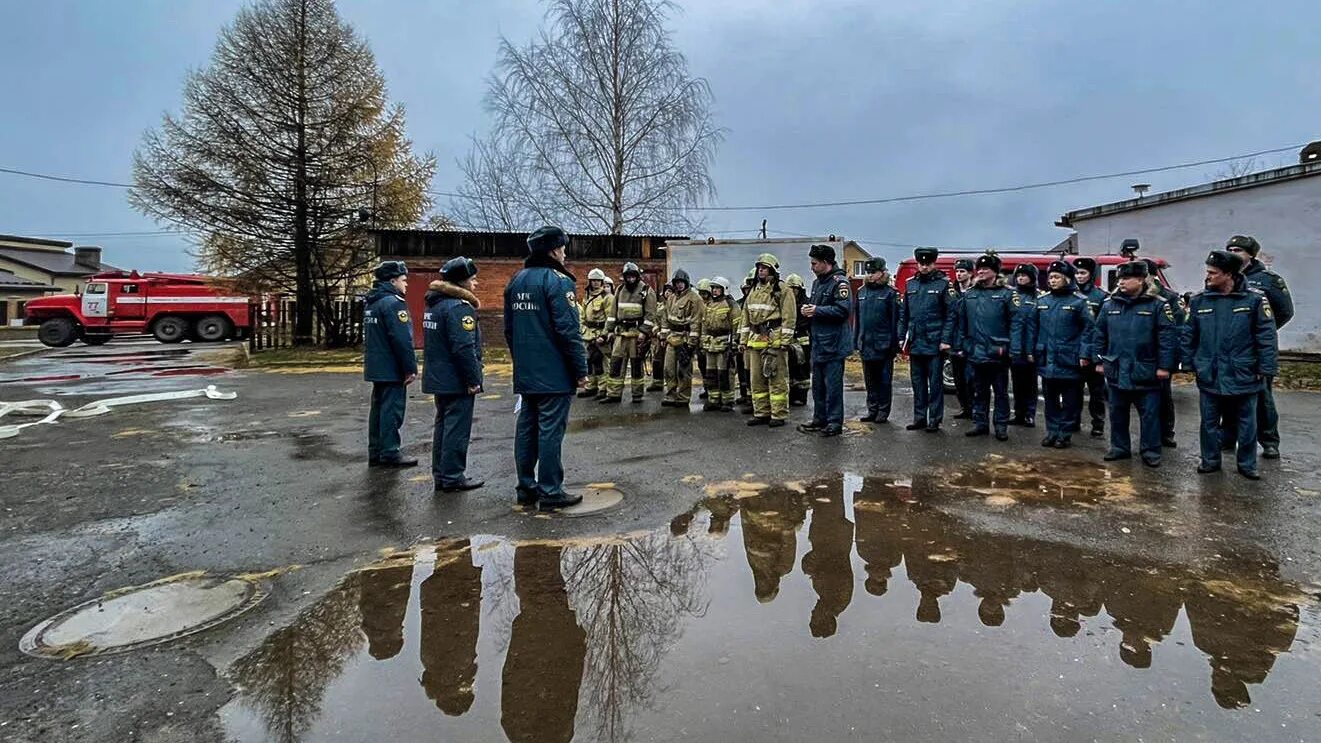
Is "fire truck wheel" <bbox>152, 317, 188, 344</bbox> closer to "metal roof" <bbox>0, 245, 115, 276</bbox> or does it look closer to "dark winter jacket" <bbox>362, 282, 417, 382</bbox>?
"dark winter jacket" <bbox>362, 282, 417, 382</bbox>

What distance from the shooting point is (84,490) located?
5906 mm

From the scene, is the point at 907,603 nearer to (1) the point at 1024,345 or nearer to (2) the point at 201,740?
(2) the point at 201,740

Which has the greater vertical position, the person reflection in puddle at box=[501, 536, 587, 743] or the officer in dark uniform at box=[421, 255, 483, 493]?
the officer in dark uniform at box=[421, 255, 483, 493]

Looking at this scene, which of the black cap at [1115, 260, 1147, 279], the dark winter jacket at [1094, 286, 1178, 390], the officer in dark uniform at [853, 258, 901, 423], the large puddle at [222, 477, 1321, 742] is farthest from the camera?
the officer in dark uniform at [853, 258, 901, 423]

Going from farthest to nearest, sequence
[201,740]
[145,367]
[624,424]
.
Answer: [145,367] → [624,424] → [201,740]

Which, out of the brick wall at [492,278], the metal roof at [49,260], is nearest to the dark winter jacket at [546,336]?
the brick wall at [492,278]

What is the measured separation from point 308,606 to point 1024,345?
7155 mm

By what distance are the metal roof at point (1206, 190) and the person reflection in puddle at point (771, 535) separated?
1782cm

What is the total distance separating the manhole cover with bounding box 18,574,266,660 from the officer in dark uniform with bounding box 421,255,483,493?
195 cm

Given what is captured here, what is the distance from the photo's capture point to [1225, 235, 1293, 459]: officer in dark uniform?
6.44m

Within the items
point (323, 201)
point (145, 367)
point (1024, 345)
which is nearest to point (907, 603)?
point (1024, 345)

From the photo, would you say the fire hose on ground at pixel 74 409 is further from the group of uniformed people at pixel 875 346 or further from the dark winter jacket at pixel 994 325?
the dark winter jacket at pixel 994 325

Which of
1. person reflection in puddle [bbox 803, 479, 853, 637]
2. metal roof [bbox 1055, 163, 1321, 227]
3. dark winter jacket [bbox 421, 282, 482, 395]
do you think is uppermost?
metal roof [bbox 1055, 163, 1321, 227]

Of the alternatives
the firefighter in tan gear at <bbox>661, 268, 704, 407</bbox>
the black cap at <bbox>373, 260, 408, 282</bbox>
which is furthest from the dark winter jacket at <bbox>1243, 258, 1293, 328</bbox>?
the black cap at <bbox>373, 260, 408, 282</bbox>
